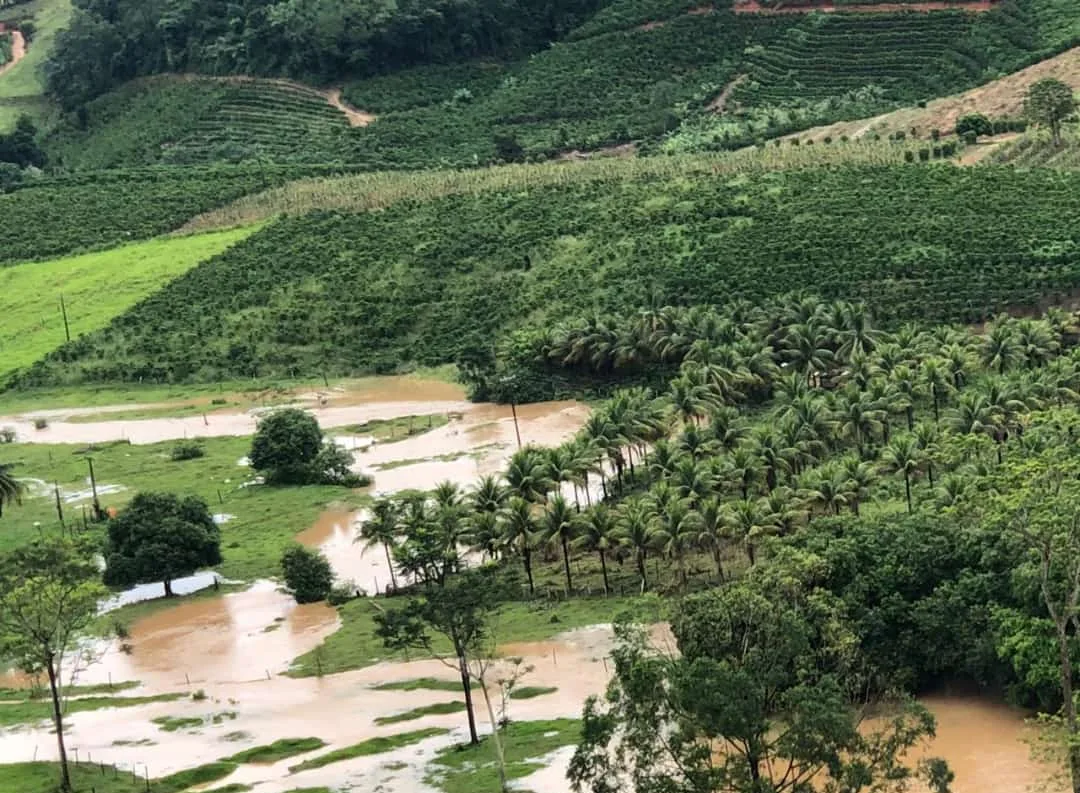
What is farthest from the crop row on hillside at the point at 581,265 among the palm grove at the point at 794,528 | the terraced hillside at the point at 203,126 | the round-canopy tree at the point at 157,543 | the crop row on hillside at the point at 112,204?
the round-canopy tree at the point at 157,543

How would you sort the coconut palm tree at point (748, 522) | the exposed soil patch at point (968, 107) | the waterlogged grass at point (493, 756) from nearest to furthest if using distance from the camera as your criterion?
1. the waterlogged grass at point (493, 756)
2. the coconut palm tree at point (748, 522)
3. the exposed soil patch at point (968, 107)

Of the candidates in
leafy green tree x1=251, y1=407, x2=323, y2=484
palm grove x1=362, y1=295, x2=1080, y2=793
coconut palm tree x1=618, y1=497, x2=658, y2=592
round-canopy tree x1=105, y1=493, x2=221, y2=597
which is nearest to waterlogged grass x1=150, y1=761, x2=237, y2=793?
palm grove x1=362, y1=295, x2=1080, y2=793

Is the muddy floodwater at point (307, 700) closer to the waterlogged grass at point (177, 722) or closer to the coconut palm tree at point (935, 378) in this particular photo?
the waterlogged grass at point (177, 722)

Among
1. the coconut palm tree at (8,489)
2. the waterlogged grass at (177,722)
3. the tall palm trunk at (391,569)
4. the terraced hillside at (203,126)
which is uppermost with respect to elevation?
the terraced hillside at (203,126)

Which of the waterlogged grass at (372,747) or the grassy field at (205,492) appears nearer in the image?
the waterlogged grass at (372,747)

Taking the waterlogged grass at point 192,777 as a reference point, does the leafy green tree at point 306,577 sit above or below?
above

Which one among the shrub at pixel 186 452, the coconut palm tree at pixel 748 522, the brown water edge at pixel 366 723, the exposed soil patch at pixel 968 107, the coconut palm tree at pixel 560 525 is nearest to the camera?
the brown water edge at pixel 366 723

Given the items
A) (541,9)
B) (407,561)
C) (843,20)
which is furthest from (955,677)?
(541,9)
